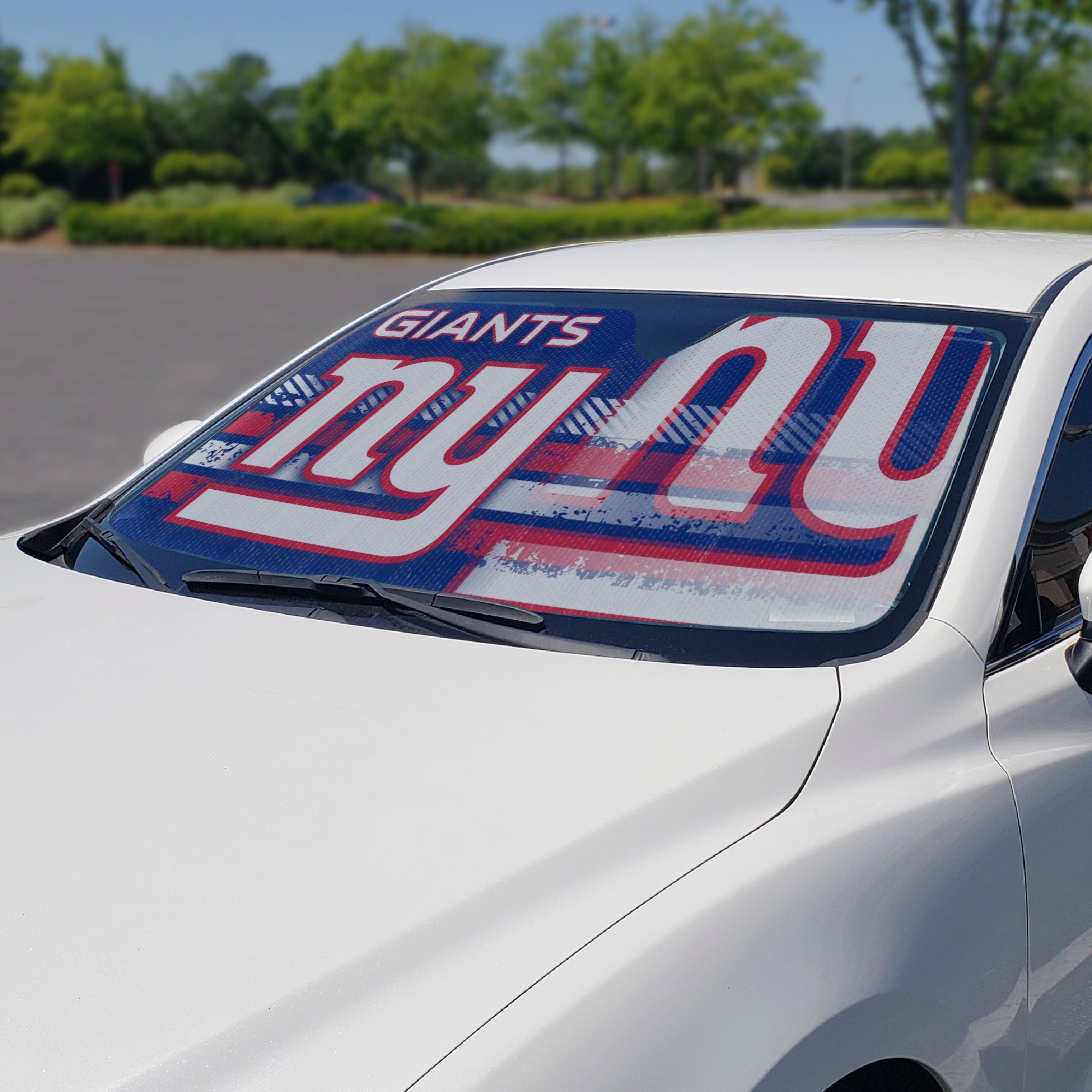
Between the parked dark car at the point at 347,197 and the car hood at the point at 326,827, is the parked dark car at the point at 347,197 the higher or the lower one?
the higher one

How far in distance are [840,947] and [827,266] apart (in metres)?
1.49

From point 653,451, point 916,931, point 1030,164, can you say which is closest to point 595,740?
point 916,931

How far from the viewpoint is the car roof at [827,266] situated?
2338 millimetres

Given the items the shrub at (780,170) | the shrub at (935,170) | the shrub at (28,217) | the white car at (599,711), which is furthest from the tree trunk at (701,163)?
the white car at (599,711)

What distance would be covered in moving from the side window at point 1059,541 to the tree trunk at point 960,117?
75.7 feet

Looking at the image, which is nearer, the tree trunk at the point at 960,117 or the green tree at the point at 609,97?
the tree trunk at the point at 960,117

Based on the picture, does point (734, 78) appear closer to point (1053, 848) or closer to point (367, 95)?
point (367, 95)

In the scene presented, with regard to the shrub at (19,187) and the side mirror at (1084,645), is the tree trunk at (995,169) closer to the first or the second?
the shrub at (19,187)

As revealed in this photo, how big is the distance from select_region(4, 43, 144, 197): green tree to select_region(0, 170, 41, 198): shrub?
336cm

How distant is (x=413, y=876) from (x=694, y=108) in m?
46.9

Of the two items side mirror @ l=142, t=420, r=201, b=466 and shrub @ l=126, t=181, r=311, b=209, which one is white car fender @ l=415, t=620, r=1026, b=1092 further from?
shrub @ l=126, t=181, r=311, b=209

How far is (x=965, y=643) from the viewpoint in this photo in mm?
1793

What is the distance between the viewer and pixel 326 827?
1.51 meters

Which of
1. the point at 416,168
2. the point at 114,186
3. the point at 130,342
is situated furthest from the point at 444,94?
the point at 130,342
